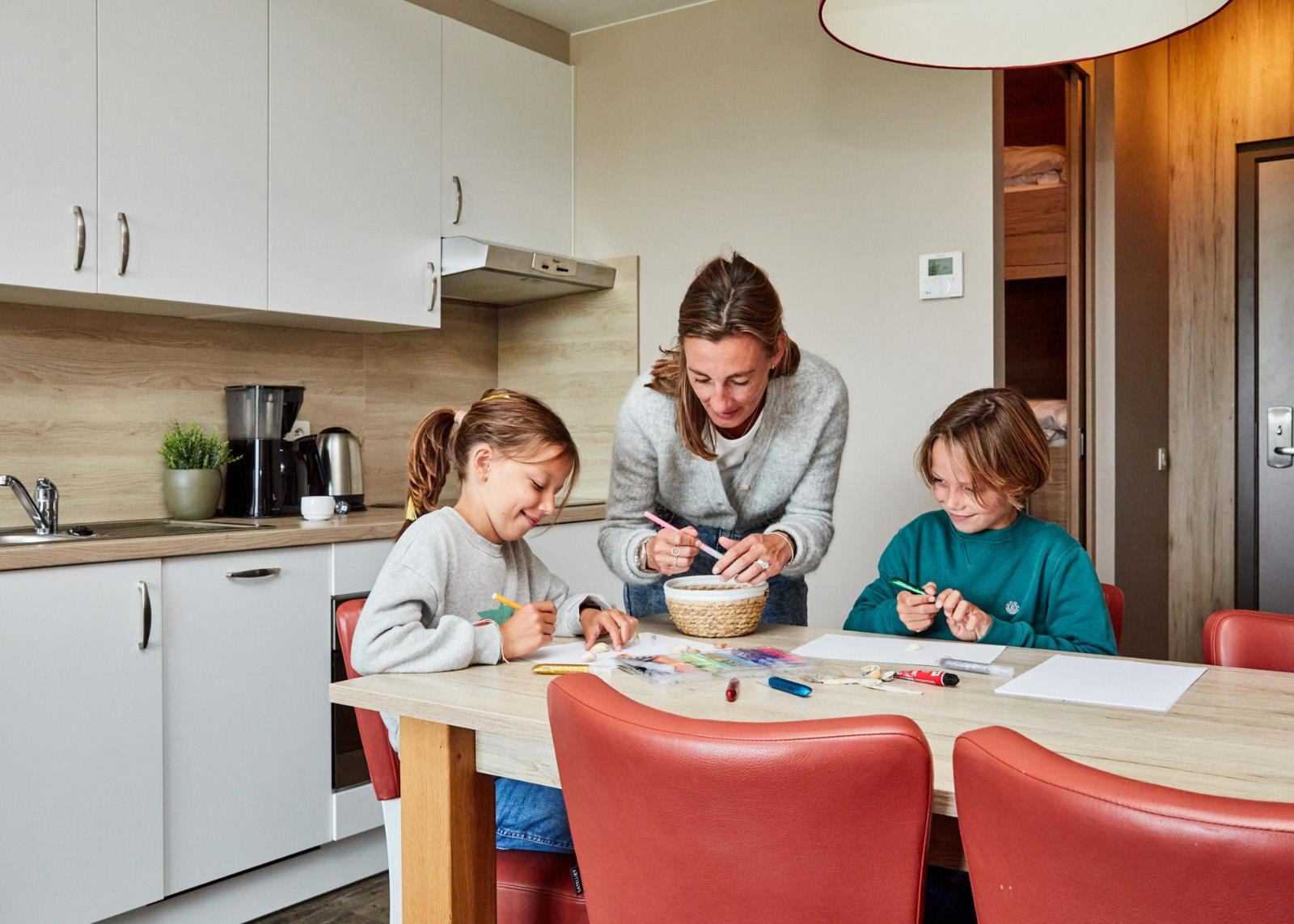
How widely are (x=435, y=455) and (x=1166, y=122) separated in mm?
3767

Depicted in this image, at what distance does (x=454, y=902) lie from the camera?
1230 millimetres

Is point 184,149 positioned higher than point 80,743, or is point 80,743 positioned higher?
point 184,149

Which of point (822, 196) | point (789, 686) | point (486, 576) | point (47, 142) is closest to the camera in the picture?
point (789, 686)

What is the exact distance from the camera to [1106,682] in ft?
4.29

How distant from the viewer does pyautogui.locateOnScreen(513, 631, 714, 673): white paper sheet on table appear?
1.44m

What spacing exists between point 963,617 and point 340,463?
189 centimetres

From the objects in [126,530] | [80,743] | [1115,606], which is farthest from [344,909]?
[1115,606]

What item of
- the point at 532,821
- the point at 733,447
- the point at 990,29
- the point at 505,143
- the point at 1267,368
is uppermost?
the point at 505,143

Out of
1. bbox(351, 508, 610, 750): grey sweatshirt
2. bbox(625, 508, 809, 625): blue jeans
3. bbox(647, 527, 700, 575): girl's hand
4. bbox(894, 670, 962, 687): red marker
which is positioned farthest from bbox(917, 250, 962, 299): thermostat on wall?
bbox(894, 670, 962, 687): red marker

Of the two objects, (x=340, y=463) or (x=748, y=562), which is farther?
(x=340, y=463)

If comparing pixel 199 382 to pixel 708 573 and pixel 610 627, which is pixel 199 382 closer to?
pixel 708 573

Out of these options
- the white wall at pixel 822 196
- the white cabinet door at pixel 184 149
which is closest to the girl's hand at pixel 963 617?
the white wall at pixel 822 196

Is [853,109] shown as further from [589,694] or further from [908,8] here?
[589,694]

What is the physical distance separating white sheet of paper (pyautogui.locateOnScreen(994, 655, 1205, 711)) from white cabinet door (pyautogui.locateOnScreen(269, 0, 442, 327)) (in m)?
2.01
